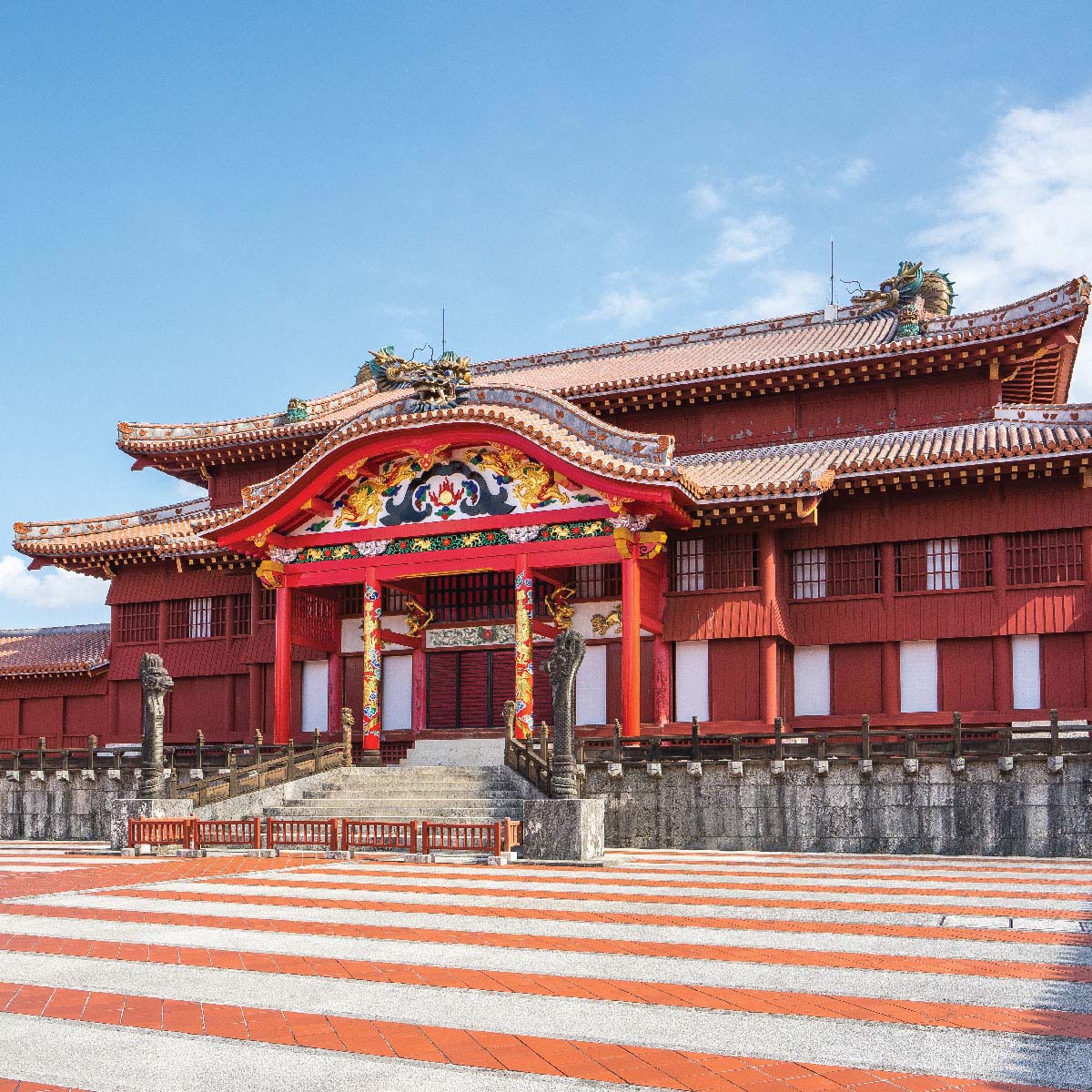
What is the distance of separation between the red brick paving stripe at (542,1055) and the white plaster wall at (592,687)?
1940 cm

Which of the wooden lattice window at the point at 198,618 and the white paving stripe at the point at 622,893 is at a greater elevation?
the wooden lattice window at the point at 198,618

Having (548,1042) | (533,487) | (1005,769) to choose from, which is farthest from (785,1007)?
(533,487)

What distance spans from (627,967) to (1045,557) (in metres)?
17.9

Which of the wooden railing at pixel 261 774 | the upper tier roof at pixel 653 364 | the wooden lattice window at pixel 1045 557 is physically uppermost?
the upper tier roof at pixel 653 364

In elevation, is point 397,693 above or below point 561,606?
below

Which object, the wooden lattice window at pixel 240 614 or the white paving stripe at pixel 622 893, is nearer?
the white paving stripe at pixel 622 893

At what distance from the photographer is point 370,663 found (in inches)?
1061

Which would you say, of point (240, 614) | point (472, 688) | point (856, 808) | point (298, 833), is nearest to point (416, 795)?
point (298, 833)

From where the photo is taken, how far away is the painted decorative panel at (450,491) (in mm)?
25531

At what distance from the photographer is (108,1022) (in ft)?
24.8

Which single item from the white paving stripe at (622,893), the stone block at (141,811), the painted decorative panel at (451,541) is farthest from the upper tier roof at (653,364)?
the white paving stripe at (622,893)

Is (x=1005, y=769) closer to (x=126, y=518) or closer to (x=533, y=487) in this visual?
(x=533, y=487)

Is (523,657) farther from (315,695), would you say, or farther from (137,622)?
(137,622)

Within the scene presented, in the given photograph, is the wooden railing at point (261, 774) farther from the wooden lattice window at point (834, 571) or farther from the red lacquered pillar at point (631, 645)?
the wooden lattice window at point (834, 571)
